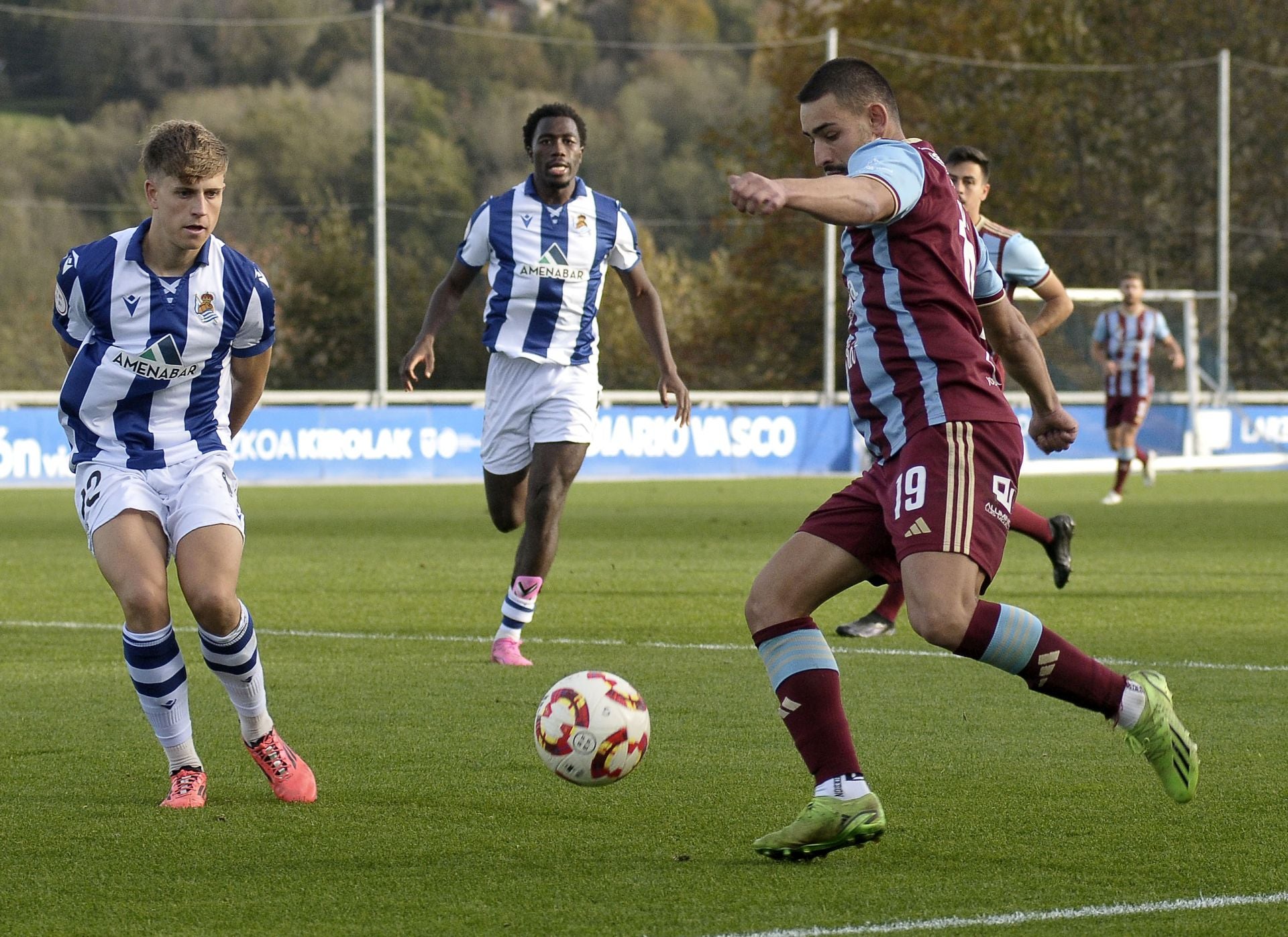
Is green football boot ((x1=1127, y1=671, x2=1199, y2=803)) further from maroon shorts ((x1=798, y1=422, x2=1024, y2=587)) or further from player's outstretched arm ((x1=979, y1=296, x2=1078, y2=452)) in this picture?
player's outstretched arm ((x1=979, y1=296, x2=1078, y2=452))

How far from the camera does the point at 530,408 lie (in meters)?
8.55

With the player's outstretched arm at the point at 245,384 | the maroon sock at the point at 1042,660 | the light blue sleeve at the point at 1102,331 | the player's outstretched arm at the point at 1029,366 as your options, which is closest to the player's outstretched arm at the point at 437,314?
the player's outstretched arm at the point at 245,384

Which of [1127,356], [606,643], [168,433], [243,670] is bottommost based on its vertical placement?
Answer: [606,643]

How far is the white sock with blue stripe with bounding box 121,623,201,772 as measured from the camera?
5328mm

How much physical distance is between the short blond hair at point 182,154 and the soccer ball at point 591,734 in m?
1.66

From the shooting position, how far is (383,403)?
25328 mm

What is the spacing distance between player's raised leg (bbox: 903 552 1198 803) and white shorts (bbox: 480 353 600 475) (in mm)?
3917

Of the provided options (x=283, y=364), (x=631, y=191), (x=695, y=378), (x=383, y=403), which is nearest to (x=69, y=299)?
(x=383, y=403)

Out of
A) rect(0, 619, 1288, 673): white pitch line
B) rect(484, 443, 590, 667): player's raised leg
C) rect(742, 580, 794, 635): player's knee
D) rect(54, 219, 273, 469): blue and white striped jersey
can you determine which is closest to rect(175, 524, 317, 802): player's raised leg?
rect(54, 219, 273, 469): blue and white striped jersey

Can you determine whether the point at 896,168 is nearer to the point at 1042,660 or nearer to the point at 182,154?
the point at 1042,660

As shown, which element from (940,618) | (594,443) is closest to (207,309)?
(940,618)

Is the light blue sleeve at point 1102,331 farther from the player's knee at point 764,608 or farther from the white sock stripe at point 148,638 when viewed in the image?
the white sock stripe at point 148,638

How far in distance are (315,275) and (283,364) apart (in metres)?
4.54

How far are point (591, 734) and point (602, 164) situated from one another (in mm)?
45195
